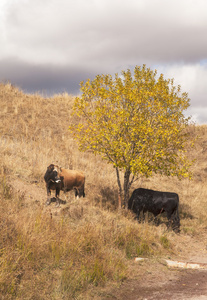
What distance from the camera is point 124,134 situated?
529 inches

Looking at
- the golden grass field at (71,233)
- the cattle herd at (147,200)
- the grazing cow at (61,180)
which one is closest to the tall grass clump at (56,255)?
the golden grass field at (71,233)

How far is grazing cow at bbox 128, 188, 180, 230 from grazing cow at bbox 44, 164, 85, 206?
8.16 feet

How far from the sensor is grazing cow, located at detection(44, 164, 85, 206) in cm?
1195

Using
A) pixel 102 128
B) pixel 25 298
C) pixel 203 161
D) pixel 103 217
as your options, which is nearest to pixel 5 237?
pixel 25 298

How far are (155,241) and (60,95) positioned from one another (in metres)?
24.0

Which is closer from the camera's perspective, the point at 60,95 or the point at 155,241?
the point at 155,241

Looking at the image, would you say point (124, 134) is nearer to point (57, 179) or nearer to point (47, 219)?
point (57, 179)

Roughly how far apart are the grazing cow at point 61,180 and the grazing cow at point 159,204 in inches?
97.9

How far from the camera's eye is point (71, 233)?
812 cm

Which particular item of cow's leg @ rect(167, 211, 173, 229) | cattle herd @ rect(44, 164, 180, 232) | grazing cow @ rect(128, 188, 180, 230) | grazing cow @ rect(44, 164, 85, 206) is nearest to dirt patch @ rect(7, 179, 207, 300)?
grazing cow @ rect(44, 164, 85, 206)

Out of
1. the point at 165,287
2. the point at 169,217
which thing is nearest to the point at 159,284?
the point at 165,287

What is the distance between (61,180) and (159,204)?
165 inches

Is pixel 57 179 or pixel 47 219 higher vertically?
pixel 57 179

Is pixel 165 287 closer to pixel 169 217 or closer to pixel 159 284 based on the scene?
pixel 159 284
